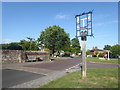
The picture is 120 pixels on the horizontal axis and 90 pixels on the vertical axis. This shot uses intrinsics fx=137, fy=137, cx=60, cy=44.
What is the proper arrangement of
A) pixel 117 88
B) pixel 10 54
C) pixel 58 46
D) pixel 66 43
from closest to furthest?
pixel 117 88 → pixel 10 54 → pixel 58 46 → pixel 66 43

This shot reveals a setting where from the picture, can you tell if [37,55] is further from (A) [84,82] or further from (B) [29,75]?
(A) [84,82]

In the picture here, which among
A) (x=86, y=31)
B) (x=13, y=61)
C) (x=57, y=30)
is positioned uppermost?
(x=57, y=30)

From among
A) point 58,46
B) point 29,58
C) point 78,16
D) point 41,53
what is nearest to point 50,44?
point 58,46

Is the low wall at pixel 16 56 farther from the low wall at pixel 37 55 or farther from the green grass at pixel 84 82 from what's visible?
the green grass at pixel 84 82

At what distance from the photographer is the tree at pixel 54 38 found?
55.9 meters

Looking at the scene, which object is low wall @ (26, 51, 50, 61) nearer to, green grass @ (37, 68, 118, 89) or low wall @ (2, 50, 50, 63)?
low wall @ (2, 50, 50, 63)

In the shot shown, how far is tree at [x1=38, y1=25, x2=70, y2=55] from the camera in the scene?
55.9 m

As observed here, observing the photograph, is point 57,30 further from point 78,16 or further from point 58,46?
point 78,16

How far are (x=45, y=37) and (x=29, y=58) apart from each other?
102 feet

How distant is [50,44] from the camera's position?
56156mm

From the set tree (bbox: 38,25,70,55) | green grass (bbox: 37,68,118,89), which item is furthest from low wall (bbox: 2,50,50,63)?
tree (bbox: 38,25,70,55)

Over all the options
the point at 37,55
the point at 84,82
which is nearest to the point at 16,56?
the point at 37,55

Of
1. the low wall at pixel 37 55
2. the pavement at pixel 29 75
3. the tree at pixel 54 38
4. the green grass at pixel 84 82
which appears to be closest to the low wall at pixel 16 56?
the low wall at pixel 37 55

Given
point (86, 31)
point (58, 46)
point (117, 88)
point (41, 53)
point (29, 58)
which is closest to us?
point (117, 88)
